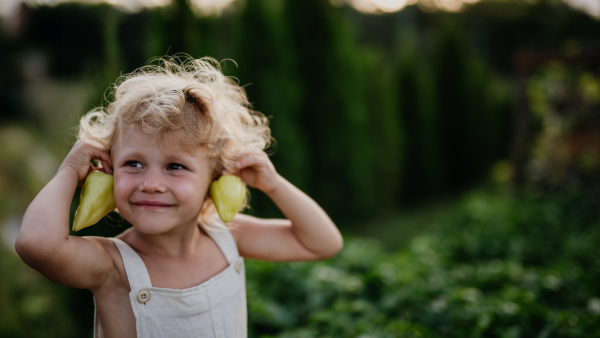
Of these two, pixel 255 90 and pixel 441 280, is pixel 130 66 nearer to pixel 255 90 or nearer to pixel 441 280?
pixel 255 90

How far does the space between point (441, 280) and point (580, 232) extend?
271 centimetres

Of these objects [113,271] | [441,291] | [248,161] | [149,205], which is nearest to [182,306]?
[113,271]

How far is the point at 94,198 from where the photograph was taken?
1399mm

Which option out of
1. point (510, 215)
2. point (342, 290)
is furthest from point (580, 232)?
point (342, 290)

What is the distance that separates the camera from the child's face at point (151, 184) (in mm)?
1333

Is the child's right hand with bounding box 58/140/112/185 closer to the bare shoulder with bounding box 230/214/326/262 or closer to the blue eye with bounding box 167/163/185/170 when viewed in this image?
the blue eye with bounding box 167/163/185/170

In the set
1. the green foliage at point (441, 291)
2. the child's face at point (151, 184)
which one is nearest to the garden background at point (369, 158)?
the green foliage at point (441, 291)

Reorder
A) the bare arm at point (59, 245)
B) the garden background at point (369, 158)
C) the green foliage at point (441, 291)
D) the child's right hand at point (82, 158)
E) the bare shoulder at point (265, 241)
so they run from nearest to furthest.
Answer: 1. the bare arm at point (59, 245)
2. the child's right hand at point (82, 158)
3. the bare shoulder at point (265, 241)
4. the green foliage at point (441, 291)
5. the garden background at point (369, 158)

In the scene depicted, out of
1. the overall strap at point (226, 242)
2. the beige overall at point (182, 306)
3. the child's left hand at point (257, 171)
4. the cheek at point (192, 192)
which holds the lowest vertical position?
the beige overall at point (182, 306)

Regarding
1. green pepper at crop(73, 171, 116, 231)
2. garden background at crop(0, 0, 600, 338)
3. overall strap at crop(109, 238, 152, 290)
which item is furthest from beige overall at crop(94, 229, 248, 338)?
garden background at crop(0, 0, 600, 338)

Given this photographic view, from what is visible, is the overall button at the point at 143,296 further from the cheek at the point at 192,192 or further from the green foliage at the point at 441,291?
the green foliage at the point at 441,291

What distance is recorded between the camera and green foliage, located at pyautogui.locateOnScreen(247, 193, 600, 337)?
2414 millimetres

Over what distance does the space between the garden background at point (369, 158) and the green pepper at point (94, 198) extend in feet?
1.57

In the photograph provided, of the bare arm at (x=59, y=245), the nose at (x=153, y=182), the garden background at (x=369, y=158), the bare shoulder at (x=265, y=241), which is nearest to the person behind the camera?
the bare arm at (x=59, y=245)
